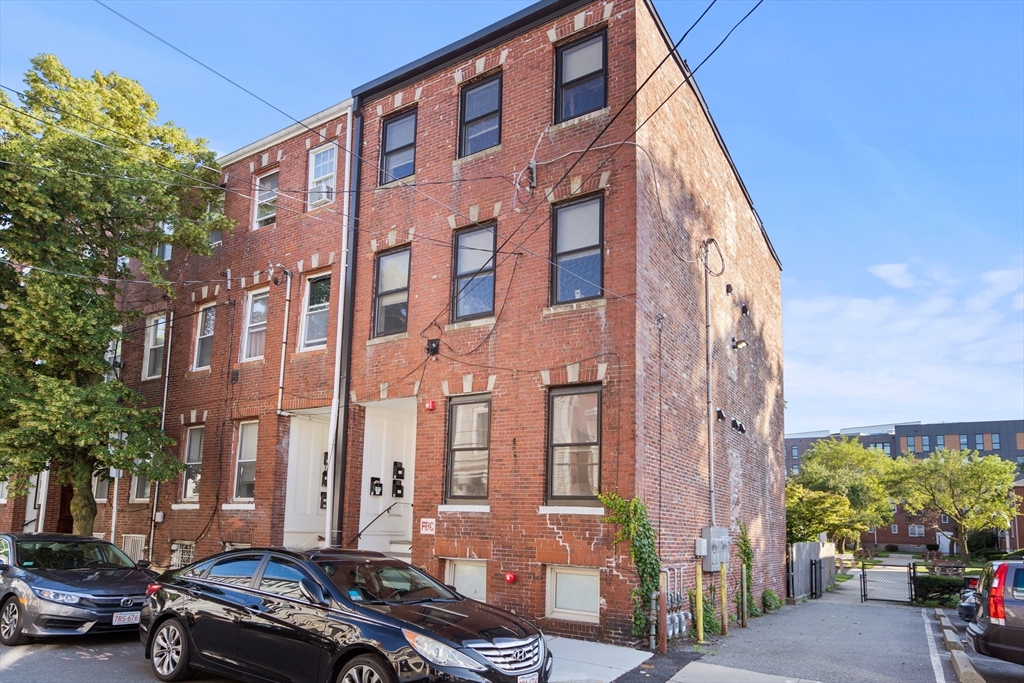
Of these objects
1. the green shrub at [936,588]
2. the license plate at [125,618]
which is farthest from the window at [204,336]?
the green shrub at [936,588]

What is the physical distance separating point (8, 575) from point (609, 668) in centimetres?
804

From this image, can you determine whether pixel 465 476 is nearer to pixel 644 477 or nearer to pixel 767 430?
pixel 644 477

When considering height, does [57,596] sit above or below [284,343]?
below

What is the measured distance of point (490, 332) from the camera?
534 inches

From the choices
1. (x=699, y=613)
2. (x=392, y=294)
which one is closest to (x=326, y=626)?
(x=699, y=613)

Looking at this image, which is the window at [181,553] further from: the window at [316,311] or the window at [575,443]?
the window at [575,443]

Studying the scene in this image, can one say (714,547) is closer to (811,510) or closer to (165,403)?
(165,403)

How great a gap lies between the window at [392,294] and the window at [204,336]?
5.31 m

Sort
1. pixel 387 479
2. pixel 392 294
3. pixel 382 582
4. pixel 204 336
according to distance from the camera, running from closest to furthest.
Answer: pixel 382 582 → pixel 392 294 → pixel 387 479 → pixel 204 336

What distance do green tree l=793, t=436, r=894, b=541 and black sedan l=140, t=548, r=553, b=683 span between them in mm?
37537

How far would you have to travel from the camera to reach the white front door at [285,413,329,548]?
16.7 metres

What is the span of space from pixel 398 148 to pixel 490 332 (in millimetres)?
4941

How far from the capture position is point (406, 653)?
6836 mm

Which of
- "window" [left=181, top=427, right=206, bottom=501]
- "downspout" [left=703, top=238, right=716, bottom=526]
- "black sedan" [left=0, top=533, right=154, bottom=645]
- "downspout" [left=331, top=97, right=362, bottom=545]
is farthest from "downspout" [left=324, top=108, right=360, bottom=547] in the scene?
"downspout" [left=703, top=238, right=716, bottom=526]
